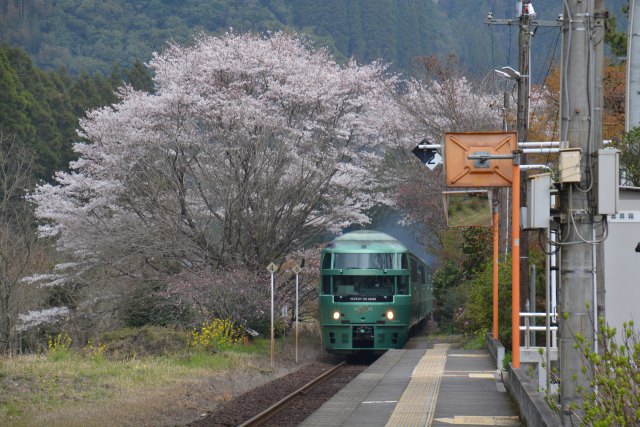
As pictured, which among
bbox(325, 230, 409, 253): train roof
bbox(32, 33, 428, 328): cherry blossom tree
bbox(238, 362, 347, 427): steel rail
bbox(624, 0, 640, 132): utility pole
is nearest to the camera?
bbox(238, 362, 347, 427): steel rail

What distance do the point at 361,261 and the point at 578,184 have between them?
64.4ft

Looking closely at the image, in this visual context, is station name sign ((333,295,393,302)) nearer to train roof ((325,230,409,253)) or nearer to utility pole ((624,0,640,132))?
train roof ((325,230,409,253))

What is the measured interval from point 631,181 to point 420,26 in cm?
8294

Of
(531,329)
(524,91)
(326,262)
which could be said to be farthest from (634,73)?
(326,262)

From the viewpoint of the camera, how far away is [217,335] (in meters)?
26.5

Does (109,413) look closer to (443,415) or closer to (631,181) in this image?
(443,415)

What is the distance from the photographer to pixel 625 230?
43.6 feet

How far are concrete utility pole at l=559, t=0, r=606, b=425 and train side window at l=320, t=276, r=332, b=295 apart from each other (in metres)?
19.3

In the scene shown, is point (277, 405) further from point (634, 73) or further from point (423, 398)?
point (634, 73)

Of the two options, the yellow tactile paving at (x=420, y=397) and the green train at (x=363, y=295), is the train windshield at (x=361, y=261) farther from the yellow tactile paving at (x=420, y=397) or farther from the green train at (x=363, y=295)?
the yellow tactile paving at (x=420, y=397)

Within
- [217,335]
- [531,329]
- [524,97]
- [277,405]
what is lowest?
[277,405]

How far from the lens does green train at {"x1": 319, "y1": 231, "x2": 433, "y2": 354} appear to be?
90.2ft

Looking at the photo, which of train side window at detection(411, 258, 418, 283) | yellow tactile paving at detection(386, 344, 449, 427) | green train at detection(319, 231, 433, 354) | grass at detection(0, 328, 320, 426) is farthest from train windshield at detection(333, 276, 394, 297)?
yellow tactile paving at detection(386, 344, 449, 427)

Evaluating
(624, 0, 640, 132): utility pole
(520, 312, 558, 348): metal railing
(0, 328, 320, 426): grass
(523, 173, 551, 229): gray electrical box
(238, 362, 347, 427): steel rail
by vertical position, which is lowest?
(238, 362, 347, 427): steel rail
